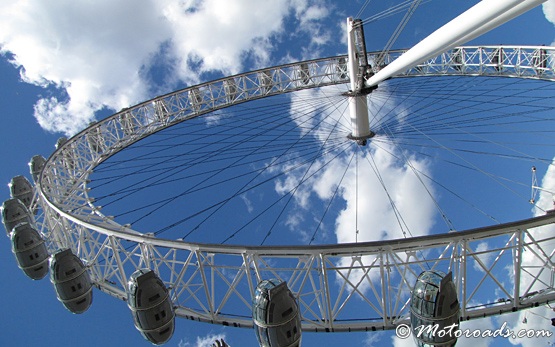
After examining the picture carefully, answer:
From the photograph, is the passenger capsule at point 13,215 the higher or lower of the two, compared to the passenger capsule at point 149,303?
higher

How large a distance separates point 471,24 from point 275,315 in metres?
9.01

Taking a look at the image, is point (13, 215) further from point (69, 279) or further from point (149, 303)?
point (149, 303)

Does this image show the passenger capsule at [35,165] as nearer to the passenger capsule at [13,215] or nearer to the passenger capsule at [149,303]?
the passenger capsule at [13,215]

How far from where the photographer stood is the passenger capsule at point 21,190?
87.6 feet

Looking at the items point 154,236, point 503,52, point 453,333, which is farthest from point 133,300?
point 503,52

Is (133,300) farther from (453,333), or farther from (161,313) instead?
(453,333)

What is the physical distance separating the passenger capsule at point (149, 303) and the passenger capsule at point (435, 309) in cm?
759

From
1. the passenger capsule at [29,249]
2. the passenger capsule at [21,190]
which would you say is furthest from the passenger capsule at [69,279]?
the passenger capsule at [21,190]

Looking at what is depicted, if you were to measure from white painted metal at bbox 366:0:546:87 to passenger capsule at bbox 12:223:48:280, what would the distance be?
54.5 feet

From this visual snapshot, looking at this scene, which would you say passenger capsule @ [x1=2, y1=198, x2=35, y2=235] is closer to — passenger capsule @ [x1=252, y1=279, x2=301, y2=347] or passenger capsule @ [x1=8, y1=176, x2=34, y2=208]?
passenger capsule @ [x1=8, y1=176, x2=34, y2=208]

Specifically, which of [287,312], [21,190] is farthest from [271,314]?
[21,190]

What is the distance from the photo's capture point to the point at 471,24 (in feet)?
35.3

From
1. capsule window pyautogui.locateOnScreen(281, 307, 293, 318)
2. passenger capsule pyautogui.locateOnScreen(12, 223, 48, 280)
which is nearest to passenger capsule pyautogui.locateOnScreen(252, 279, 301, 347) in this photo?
capsule window pyautogui.locateOnScreen(281, 307, 293, 318)

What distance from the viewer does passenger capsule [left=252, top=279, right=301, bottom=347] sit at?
41.1 feet
